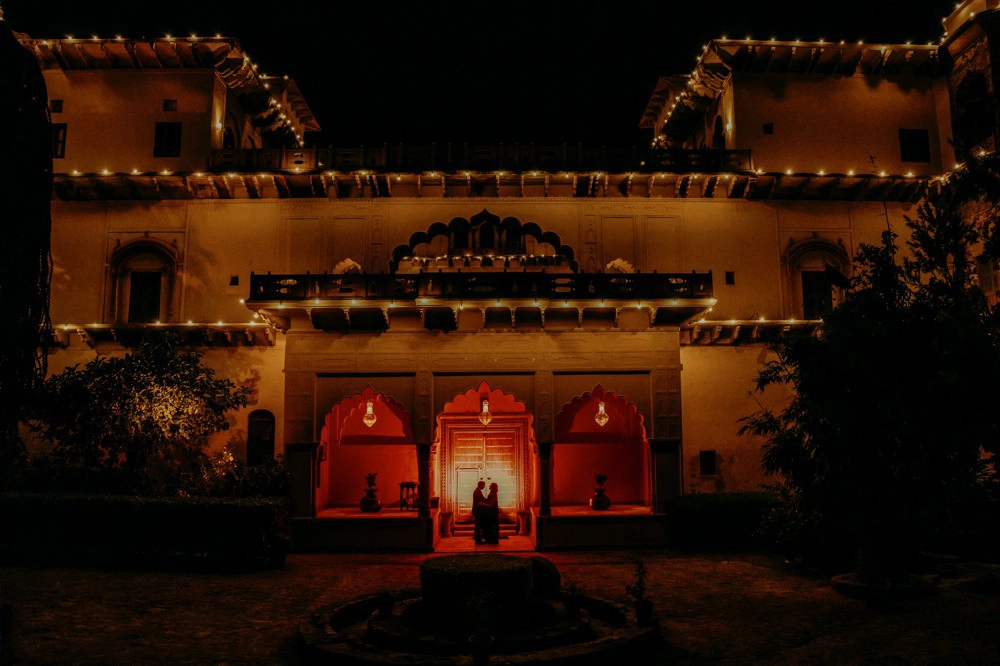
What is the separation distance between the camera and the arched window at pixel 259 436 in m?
18.7

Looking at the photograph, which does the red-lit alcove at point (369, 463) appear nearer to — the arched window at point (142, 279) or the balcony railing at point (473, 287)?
the balcony railing at point (473, 287)

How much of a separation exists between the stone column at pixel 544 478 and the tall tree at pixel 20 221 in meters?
12.6

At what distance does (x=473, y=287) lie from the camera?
52.6ft

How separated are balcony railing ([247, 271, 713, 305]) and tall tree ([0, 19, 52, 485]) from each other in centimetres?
1132

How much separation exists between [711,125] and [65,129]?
60.8ft

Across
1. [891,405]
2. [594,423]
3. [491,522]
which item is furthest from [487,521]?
[891,405]

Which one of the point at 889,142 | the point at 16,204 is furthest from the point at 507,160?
the point at 16,204

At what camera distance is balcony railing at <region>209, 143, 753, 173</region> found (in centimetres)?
1920

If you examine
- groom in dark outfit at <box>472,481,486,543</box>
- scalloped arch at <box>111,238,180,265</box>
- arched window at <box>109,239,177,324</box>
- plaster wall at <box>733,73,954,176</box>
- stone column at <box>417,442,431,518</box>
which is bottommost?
groom in dark outfit at <box>472,481,486,543</box>

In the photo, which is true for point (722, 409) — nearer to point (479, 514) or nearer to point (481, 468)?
point (481, 468)

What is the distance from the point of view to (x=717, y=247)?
1948cm

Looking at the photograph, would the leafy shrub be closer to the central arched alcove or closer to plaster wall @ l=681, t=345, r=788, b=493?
the central arched alcove

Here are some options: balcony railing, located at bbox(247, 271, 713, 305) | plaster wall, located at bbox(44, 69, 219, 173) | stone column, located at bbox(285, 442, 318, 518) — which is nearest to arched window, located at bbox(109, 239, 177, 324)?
plaster wall, located at bbox(44, 69, 219, 173)

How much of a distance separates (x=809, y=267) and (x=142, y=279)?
17.7m
